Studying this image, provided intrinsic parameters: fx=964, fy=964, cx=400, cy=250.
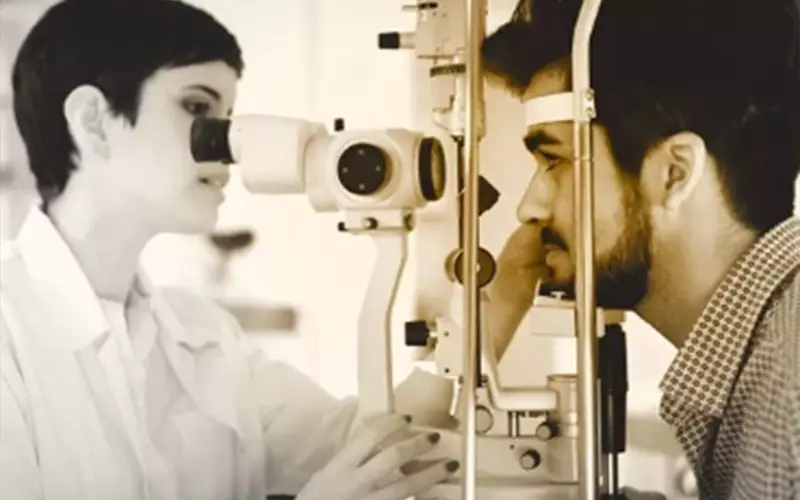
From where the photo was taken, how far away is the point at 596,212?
1370 mm

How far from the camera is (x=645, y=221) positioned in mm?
1371

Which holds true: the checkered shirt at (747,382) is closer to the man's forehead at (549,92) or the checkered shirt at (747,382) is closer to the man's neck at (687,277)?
the man's neck at (687,277)

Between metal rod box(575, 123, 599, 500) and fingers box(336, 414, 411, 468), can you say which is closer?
metal rod box(575, 123, 599, 500)

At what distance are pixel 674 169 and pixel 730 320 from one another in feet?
0.73

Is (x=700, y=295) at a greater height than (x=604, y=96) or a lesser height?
lesser

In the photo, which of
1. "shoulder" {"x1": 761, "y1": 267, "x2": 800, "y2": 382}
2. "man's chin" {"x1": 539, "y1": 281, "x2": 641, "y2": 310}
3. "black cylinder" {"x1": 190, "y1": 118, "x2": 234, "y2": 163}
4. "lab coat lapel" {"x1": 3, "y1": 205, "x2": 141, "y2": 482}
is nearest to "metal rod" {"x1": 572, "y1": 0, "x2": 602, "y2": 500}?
"man's chin" {"x1": 539, "y1": 281, "x2": 641, "y2": 310}

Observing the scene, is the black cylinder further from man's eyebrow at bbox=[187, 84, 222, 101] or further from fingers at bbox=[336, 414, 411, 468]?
fingers at bbox=[336, 414, 411, 468]

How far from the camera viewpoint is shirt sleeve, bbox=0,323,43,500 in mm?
1461

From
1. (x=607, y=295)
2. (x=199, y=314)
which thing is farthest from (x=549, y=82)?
(x=199, y=314)

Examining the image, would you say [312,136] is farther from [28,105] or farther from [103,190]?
[28,105]

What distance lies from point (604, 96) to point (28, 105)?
2.97 ft

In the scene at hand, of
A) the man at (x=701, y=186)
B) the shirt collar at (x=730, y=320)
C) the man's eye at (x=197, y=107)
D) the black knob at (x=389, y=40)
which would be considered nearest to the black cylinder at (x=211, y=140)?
the man's eye at (x=197, y=107)

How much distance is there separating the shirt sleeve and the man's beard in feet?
2.78

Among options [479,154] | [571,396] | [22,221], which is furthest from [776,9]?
[22,221]
